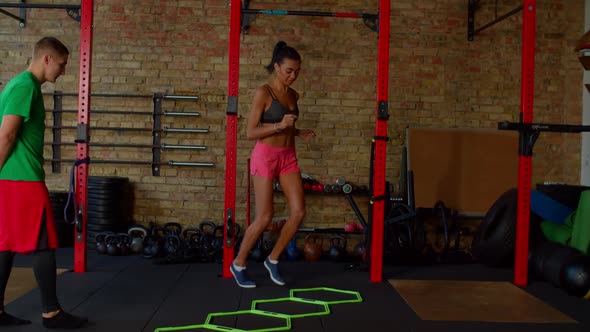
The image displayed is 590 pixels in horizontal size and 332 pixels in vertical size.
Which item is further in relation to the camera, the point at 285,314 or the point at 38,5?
the point at 38,5

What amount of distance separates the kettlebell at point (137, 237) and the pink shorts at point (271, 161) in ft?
6.86

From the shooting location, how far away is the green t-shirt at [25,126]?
2.61 meters

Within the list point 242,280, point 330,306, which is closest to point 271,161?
point 242,280

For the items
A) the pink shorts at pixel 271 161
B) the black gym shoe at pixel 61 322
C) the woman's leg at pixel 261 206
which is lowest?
the black gym shoe at pixel 61 322

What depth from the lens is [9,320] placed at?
9.44 feet

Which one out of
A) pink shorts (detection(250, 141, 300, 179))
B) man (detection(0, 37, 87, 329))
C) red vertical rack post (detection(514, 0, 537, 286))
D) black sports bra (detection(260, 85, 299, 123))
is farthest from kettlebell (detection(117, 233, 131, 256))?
red vertical rack post (detection(514, 0, 537, 286))

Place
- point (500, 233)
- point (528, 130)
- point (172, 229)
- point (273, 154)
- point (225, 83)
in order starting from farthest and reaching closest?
point (225, 83) → point (172, 229) → point (500, 233) → point (528, 130) → point (273, 154)

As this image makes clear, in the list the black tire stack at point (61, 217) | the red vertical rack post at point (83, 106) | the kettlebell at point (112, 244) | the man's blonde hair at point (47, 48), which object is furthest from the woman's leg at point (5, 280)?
the black tire stack at point (61, 217)

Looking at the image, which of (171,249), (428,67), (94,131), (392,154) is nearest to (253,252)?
(171,249)

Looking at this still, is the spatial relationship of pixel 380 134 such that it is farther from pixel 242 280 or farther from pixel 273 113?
pixel 242 280

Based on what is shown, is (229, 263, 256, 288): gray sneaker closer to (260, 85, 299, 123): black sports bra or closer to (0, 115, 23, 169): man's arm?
(260, 85, 299, 123): black sports bra

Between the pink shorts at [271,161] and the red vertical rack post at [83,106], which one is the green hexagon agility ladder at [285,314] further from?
the red vertical rack post at [83,106]

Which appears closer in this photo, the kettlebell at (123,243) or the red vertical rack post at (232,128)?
the red vertical rack post at (232,128)

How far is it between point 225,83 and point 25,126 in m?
3.52
